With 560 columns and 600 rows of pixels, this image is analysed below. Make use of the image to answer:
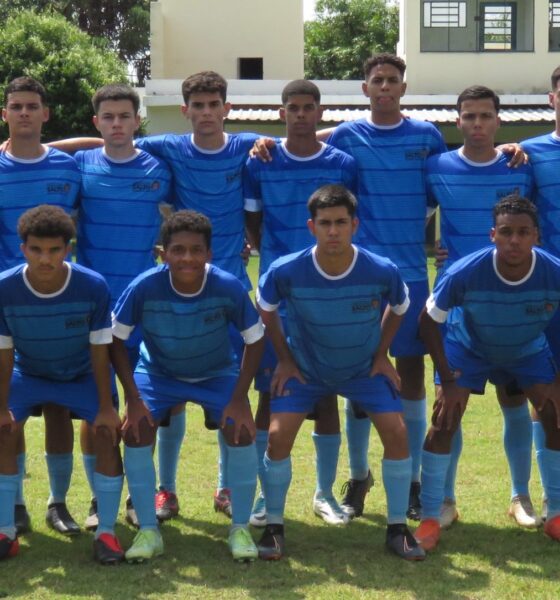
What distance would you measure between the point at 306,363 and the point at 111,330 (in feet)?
3.00

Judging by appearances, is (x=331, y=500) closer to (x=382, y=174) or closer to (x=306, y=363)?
(x=306, y=363)

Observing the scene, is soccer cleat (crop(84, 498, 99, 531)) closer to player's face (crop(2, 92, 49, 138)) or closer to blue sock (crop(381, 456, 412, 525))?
blue sock (crop(381, 456, 412, 525))

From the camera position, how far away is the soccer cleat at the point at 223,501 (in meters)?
5.75

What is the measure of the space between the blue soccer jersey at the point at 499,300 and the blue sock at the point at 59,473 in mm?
1947

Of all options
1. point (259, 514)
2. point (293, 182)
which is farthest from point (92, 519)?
point (293, 182)

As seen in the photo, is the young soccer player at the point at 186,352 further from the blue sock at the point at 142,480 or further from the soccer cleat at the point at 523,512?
the soccer cleat at the point at 523,512

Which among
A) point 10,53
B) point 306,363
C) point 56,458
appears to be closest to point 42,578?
point 56,458

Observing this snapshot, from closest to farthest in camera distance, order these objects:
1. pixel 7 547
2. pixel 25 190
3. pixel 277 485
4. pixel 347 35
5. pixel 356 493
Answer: pixel 7 547 → pixel 277 485 → pixel 25 190 → pixel 356 493 → pixel 347 35

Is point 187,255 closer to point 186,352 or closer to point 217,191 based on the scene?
point 186,352

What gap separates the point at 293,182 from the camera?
5680mm

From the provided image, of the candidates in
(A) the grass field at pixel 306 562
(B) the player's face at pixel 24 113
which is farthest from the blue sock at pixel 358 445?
(B) the player's face at pixel 24 113

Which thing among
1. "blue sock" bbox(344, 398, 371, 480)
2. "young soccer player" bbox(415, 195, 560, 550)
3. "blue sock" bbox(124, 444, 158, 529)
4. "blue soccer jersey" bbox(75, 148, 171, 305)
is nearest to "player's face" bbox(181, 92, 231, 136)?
"blue soccer jersey" bbox(75, 148, 171, 305)

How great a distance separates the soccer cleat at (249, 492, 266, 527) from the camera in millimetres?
5539

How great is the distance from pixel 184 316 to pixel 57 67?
1712cm
